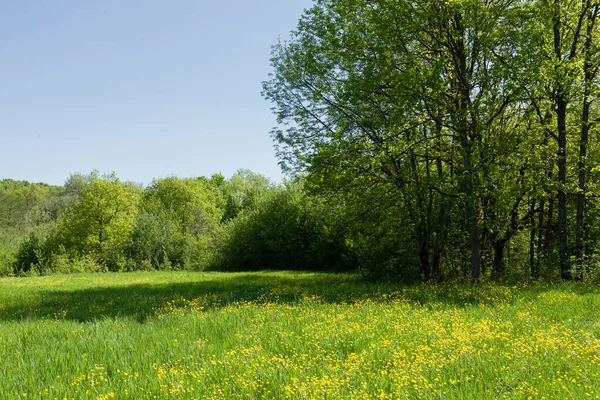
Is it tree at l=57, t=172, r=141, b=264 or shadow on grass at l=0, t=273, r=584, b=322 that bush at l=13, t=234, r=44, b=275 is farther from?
shadow on grass at l=0, t=273, r=584, b=322

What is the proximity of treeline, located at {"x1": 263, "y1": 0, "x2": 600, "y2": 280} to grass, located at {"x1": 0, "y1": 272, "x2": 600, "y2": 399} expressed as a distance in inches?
224

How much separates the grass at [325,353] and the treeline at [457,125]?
5687 millimetres

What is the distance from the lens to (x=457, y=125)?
14.2 m

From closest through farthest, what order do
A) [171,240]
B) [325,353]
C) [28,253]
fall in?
[325,353], [28,253], [171,240]

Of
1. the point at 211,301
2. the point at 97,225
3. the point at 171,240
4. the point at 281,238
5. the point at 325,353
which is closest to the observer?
the point at 325,353

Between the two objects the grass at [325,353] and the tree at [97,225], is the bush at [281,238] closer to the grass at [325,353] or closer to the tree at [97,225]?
the tree at [97,225]

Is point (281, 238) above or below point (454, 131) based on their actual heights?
below

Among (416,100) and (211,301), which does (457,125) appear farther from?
(211,301)

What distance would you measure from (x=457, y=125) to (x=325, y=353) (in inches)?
411

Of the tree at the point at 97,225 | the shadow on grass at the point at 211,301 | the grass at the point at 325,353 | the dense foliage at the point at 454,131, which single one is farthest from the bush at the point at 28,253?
the grass at the point at 325,353

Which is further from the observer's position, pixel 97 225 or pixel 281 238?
pixel 97 225

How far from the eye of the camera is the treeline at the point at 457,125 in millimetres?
13523

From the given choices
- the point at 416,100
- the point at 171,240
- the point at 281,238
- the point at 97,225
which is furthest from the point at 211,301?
the point at 97,225

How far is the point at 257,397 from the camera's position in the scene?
4777mm
